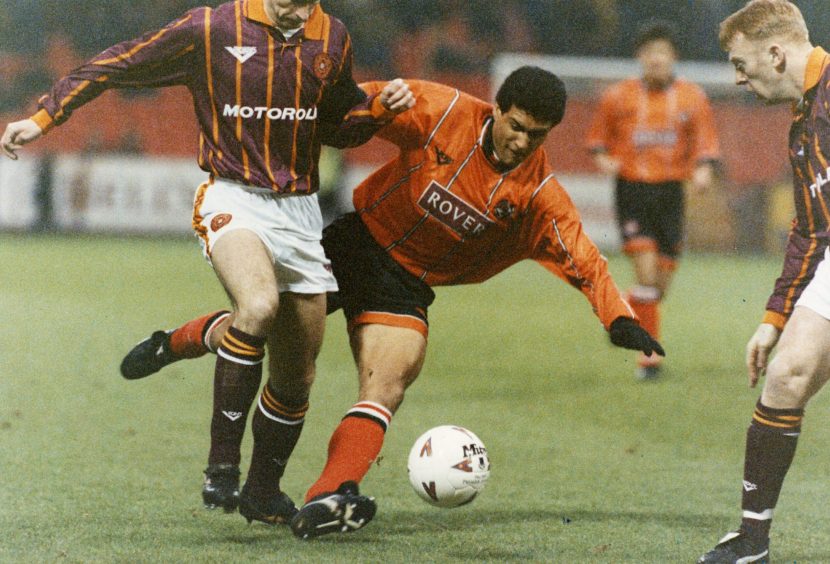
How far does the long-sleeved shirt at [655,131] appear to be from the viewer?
9281 mm

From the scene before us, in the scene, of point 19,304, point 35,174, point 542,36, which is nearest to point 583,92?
point 542,36

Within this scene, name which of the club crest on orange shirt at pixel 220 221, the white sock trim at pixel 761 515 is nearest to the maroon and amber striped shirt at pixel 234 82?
the club crest on orange shirt at pixel 220 221

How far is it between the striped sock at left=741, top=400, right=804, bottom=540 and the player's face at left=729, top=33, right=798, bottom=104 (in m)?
1.04

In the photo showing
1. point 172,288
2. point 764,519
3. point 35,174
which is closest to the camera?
point 764,519

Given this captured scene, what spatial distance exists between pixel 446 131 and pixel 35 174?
55.3ft

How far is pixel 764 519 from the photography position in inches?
157

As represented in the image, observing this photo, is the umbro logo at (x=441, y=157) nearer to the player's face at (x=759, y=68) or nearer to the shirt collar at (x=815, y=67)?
the player's face at (x=759, y=68)

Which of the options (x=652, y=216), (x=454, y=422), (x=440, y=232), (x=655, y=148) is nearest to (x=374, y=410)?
(x=440, y=232)

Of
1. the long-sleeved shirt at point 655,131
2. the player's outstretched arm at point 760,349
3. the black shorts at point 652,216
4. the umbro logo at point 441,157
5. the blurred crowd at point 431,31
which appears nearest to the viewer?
the player's outstretched arm at point 760,349

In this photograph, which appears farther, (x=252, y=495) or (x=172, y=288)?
(x=172, y=288)

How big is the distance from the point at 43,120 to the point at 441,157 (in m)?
1.49

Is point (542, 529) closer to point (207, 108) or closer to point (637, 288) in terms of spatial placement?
point (207, 108)

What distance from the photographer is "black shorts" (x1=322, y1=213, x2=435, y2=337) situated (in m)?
4.85

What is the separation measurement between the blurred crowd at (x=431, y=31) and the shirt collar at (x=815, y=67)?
17.8 meters
